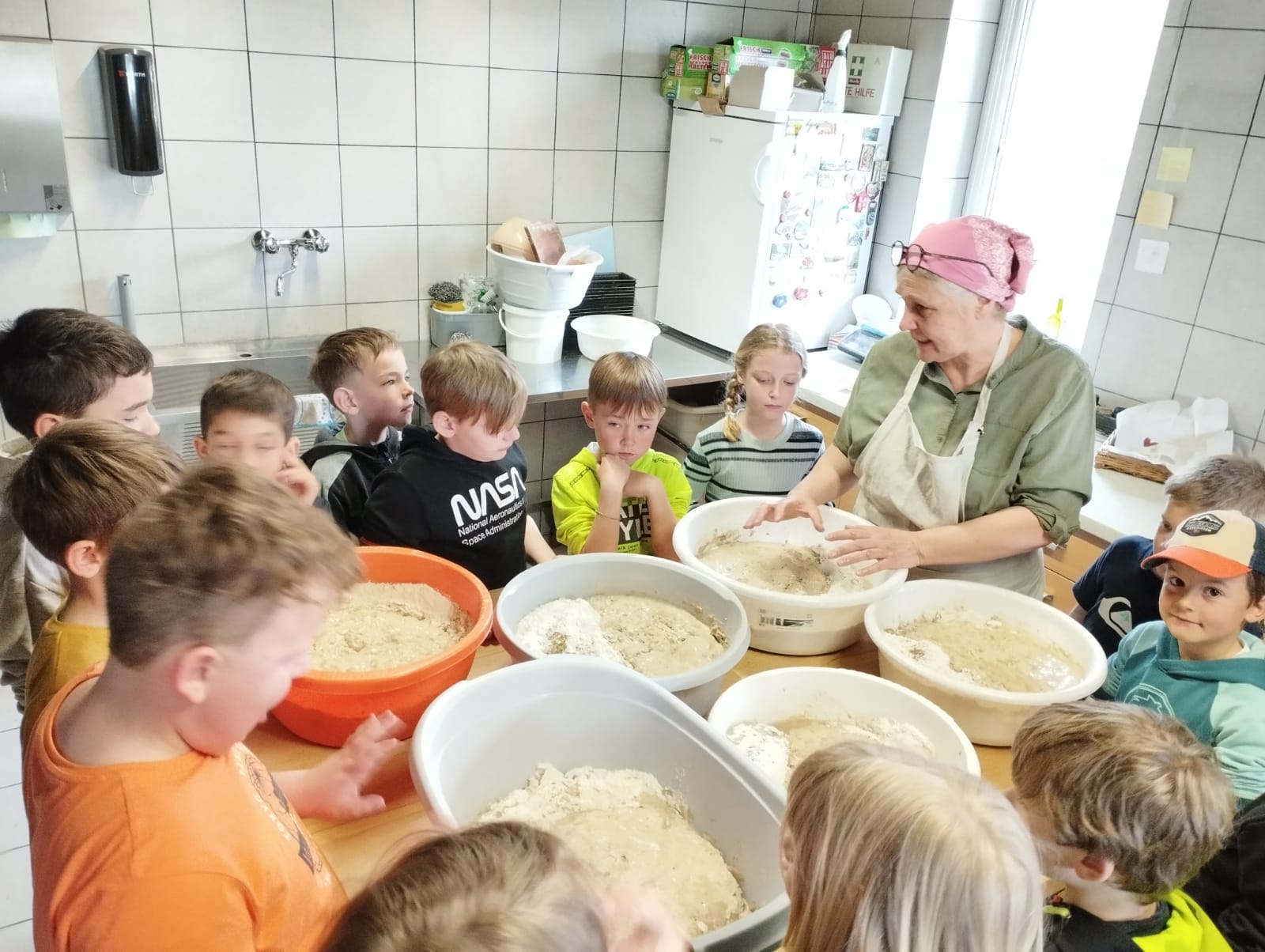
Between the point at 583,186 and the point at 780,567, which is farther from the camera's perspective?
the point at 583,186

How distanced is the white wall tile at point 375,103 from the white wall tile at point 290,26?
8 centimetres

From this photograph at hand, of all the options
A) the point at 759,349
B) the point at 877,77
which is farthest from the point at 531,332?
the point at 877,77

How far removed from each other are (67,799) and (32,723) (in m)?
0.35

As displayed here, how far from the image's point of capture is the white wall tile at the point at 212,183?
2.53 meters

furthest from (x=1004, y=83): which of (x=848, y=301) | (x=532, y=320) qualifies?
(x=532, y=320)

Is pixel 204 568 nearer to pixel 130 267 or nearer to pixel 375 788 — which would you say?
pixel 375 788

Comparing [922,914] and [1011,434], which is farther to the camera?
[1011,434]

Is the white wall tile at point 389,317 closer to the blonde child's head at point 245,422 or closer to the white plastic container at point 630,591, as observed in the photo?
the blonde child's head at point 245,422

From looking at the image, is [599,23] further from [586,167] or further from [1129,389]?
[1129,389]

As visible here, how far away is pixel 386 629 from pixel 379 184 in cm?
203

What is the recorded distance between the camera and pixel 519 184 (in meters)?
3.05

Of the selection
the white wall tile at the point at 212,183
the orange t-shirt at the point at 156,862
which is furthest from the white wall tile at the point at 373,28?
the orange t-shirt at the point at 156,862

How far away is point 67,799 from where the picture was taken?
70 centimetres

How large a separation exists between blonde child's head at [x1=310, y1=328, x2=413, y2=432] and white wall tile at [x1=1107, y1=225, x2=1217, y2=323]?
7.10ft
